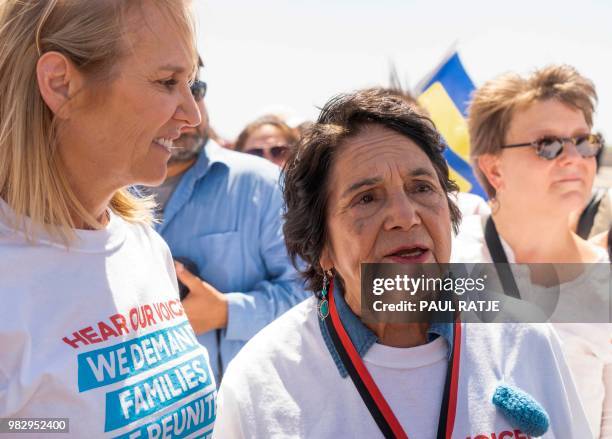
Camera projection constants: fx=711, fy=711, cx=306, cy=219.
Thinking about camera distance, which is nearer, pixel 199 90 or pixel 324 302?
pixel 324 302

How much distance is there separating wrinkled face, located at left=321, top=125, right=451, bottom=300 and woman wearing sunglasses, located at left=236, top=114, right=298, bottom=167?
3573mm

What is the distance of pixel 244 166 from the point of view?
3.44 m

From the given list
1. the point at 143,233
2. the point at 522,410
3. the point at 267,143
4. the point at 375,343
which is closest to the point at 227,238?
the point at 143,233

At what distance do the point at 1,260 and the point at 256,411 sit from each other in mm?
748

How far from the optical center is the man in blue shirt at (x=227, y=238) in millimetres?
3131

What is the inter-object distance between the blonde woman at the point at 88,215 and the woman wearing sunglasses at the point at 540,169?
1.47 m

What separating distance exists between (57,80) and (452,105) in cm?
399

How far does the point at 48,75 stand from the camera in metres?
1.83

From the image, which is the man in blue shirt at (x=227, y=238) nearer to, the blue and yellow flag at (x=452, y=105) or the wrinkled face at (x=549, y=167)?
the wrinkled face at (x=549, y=167)

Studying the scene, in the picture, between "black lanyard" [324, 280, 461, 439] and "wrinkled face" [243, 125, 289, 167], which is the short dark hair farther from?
"wrinkled face" [243, 125, 289, 167]

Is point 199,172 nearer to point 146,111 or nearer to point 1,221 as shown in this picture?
point 146,111

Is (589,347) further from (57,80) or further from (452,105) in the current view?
(452,105)

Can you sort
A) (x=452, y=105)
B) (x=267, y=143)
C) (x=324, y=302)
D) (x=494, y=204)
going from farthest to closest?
(x=267, y=143) < (x=452, y=105) < (x=494, y=204) < (x=324, y=302)

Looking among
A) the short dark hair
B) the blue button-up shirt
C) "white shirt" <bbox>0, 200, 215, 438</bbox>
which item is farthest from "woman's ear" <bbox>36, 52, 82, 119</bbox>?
the blue button-up shirt
